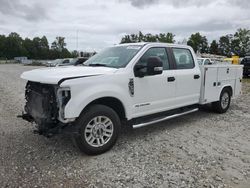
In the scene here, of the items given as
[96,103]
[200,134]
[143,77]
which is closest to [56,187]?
[96,103]

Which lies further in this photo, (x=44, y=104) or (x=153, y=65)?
(x=153, y=65)

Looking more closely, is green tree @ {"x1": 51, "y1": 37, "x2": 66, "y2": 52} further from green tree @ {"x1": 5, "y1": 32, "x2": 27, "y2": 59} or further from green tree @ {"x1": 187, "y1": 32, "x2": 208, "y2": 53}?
green tree @ {"x1": 187, "y1": 32, "x2": 208, "y2": 53}

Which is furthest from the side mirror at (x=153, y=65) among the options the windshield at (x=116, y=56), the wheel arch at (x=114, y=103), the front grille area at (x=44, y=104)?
the front grille area at (x=44, y=104)

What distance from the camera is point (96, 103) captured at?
386 centimetres

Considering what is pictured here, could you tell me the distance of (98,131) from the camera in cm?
380

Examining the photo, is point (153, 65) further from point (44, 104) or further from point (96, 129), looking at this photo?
point (44, 104)

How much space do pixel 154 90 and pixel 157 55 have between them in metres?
0.77

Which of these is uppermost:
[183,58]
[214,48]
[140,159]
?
[214,48]

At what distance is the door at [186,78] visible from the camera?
508cm

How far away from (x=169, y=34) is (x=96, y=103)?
2109 inches

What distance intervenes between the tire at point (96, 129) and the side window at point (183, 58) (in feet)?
6.86

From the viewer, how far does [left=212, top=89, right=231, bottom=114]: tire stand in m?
6.42

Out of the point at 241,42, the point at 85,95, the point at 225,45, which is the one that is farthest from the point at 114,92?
the point at 225,45

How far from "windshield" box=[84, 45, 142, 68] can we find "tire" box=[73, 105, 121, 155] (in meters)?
0.98
